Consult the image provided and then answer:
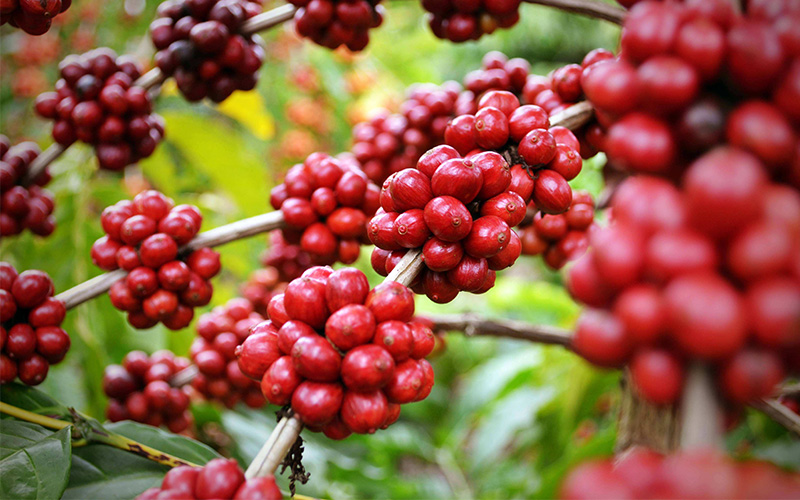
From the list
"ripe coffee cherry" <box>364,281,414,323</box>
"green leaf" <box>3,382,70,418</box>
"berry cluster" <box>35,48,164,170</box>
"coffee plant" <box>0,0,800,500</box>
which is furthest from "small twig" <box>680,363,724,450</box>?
"berry cluster" <box>35,48,164,170</box>

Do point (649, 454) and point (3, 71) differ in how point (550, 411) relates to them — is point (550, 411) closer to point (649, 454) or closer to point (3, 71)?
point (649, 454)

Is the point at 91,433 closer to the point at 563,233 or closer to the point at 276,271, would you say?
the point at 276,271

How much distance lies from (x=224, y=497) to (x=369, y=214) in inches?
18.8

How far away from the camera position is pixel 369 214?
2.83 feet

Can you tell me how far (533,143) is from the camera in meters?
0.63

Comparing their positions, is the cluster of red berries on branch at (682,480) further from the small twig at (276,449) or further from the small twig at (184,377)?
the small twig at (184,377)

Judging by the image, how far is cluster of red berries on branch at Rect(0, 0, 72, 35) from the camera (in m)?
0.73

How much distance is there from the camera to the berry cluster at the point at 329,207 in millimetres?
833

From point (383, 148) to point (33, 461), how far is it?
71 cm

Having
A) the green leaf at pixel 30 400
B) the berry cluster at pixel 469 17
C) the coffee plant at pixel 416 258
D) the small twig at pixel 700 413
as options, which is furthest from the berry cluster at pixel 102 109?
the small twig at pixel 700 413

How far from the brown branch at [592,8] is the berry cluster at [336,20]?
0.83 ft

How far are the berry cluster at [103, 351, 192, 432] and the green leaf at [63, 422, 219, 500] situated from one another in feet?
0.91

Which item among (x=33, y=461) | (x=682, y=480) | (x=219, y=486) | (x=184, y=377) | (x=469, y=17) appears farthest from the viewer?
(x=184, y=377)

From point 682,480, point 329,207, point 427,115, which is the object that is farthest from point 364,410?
point 427,115
